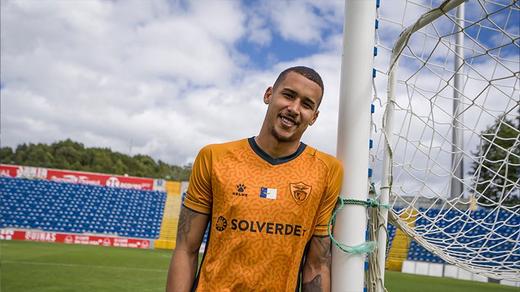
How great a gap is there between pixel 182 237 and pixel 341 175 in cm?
70

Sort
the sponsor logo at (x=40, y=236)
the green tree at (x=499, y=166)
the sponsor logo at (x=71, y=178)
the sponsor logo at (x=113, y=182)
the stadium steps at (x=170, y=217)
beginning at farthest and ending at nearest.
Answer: the sponsor logo at (x=113, y=182) < the sponsor logo at (x=71, y=178) < the stadium steps at (x=170, y=217) < the sponsor logo at (x=40, y=236) < the green tree at (x=499, y=166)

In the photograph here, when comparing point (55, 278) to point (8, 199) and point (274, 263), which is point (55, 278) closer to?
point (274, 263)

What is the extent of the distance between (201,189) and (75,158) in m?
58.8

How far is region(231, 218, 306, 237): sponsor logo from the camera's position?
162 centimetres

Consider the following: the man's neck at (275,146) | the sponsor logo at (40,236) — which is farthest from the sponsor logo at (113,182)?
the man's neck at (275,146)

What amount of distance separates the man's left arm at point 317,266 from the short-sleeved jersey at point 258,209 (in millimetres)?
42

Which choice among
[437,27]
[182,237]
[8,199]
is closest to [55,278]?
[182,237]

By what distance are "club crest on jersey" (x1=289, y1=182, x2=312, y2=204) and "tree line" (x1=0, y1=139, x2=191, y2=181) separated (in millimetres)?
56770

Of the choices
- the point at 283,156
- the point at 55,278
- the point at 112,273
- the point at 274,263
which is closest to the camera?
the point at 274,263

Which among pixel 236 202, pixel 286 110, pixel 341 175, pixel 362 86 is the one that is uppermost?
pixel 362 86

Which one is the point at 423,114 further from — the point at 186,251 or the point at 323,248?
the point at 186,251

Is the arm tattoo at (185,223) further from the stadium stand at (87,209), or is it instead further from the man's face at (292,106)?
the stadium stand at (87,209)

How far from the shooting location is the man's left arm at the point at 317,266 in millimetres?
1740

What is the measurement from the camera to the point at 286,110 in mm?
1653
